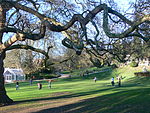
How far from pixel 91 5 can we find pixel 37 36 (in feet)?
11.2

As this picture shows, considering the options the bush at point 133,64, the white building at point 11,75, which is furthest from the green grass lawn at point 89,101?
the white building at point 11,75

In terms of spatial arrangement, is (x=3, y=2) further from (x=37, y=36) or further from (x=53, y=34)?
(x=53, y=34)

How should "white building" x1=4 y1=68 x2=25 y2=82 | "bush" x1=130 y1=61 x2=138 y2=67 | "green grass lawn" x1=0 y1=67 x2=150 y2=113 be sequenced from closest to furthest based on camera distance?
"green grass lawn" x1=0 y1=67 x2=150 y2=113 < "bush" x1=130 y1=61 x2=138 y2=67 < "white building" x1=4 y1=68 x2=25 y2=82

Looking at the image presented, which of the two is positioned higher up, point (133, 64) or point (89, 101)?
point (133, 64)

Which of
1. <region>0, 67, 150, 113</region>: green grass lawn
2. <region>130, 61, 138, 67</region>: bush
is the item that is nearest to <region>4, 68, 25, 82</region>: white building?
<region>130, 61, 138, 67</region>: bush

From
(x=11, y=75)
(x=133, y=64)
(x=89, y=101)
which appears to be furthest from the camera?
(x=11, y=75)

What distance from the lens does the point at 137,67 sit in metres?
57.1

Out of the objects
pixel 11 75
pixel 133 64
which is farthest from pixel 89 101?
pixel 11 75

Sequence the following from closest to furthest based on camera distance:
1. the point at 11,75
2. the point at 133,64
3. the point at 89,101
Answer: the point at 89,101 → the point at 133,64 → the point at 11,75

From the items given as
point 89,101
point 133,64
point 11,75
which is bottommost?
point 89,101

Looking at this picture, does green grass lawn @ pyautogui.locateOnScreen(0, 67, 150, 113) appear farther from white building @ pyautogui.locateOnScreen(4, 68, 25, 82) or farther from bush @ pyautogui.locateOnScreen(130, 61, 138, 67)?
white building @ pyautogui.locateOnScreen(4, 68, 25, 82)

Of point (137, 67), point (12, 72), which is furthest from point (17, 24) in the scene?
point (12, 72)

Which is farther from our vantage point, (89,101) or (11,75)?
(11,75)

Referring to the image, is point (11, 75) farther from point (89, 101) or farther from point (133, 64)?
point (89, 101)
